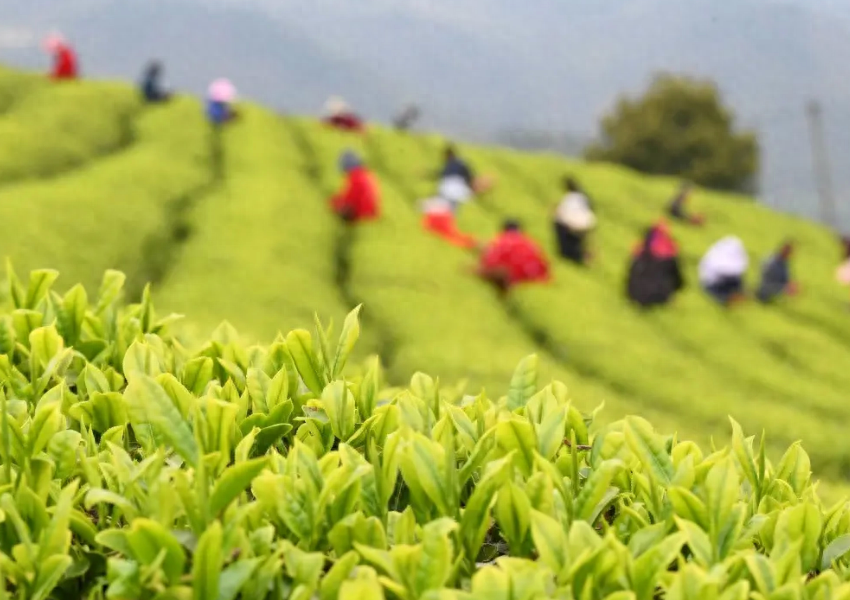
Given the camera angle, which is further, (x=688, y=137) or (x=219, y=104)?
(x=688, y=137)

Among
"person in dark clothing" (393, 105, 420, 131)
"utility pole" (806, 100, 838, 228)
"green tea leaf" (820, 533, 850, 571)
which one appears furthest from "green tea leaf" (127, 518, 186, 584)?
"utility pole" (806, 100, 838, 228)

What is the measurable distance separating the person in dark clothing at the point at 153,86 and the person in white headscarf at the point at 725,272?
58.8ft

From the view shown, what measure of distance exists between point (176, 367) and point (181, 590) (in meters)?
1.61

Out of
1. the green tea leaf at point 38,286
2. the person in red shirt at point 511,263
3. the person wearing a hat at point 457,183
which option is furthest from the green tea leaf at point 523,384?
the person wearing a hat at point 457,183

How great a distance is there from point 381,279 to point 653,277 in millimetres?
5900

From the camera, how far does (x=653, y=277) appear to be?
1820cm

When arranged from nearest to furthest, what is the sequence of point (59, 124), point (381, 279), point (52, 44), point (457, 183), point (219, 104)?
point (381, 279)
point (59, 124)
point (457, 183)
point (219, 104)
point (52, 44)

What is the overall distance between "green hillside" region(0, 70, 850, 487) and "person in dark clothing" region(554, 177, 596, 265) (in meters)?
0.64

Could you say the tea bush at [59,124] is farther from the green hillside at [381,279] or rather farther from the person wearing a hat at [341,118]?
the person wearing a hat at [341,118]

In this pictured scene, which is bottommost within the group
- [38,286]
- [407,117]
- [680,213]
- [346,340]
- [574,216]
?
[680,213]

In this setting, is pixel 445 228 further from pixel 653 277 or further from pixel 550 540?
pixel 550 540

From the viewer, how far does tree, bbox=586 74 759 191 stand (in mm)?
48062

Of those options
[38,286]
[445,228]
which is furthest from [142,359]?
[445,228]

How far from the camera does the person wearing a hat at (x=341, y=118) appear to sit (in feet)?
105
